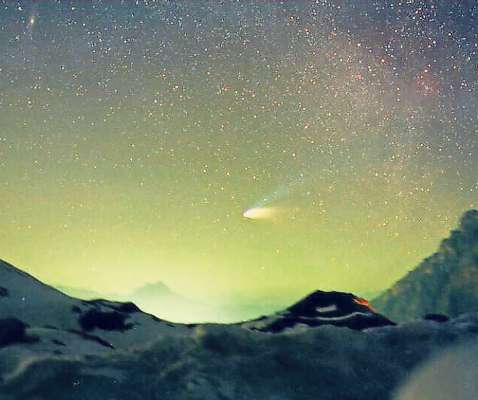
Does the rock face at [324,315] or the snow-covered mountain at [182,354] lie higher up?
the rock face at [324,315]

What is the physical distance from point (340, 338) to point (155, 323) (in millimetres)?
32242

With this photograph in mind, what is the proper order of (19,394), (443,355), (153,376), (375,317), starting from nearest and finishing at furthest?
(19,394) < (153,376) < (443,355) < (375,317)

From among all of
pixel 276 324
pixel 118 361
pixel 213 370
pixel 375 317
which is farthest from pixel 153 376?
pixel 375 317

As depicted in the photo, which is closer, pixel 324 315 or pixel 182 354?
pixel 182 354

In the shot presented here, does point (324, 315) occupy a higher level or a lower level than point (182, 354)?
higher

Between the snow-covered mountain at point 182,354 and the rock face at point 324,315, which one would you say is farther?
the rock face at point 324,315

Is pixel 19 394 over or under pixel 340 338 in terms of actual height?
under

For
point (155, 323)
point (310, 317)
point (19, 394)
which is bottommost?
point (19, 394)

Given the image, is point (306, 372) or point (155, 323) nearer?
point (306, 372)

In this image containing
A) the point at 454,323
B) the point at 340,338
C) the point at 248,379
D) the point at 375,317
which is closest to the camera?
the point at 248,379

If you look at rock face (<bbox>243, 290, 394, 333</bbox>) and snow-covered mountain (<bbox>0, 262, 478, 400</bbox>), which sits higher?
rock face (<bbox>243, 290, 394, 333</bbox>)

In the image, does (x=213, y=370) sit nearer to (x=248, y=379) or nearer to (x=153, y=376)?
(x=248, y=379)

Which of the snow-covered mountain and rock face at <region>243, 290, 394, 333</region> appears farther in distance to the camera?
rock face at <region>243, 290, 394, 333</region>

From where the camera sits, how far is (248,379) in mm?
55281
